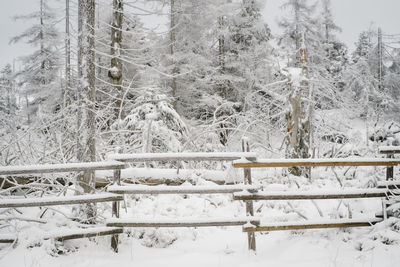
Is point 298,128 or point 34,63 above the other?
point 34,63

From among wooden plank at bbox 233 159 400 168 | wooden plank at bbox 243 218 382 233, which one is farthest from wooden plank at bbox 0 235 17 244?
wooden plank at bbox 243 218 382 233

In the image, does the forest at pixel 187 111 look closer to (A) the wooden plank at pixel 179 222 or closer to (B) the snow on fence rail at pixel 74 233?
(B) the snow on fence rail at pixel 74 233

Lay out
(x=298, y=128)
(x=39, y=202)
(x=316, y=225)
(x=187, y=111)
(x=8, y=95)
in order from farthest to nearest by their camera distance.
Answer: (x=187, y=111) < (x=8, y=95) < (x=298, y=128) < (x=316, y=225) < (x=39, y=202)

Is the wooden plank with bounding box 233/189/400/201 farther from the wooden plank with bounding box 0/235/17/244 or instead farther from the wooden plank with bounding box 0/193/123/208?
the wooden plank with bounding box 0/235/17/244

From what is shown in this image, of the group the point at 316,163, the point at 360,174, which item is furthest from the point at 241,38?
the point at 316,163

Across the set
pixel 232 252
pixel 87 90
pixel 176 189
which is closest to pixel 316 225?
pixel 232 252

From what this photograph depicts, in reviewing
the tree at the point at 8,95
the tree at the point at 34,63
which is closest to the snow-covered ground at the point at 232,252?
the tree at the point at 8,95

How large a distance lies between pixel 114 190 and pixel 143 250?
114 centimetres

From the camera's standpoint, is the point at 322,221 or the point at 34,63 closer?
the point at 322,221

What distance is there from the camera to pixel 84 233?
4.67 meters

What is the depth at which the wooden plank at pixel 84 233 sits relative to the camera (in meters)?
4.57

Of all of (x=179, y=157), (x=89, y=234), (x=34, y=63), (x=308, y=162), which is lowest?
(x=89, y=234)

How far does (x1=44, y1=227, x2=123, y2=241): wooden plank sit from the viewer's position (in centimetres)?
457

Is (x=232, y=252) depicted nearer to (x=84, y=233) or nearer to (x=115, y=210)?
(x=115, y=210)
